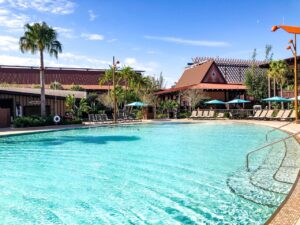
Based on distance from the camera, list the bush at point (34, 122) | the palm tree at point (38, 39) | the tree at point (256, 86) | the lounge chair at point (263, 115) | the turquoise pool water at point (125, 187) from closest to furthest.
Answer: the turquoise pool water at point (125, 187)
the bush at point (34, 122)
the palm tree at point (38, 39)
the lounge chair at point (263, 115)
the tree at point (256, 86)

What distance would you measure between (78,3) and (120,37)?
964 centimetres

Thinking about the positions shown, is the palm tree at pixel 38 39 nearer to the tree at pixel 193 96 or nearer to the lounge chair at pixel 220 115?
the lounge chair at pixel 220 115

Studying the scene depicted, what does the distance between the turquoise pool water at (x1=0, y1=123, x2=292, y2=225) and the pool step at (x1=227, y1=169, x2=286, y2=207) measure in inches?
7.5

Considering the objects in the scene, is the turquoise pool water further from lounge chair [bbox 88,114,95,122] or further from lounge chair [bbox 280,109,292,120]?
lounge chair [bbox 88,114,95,122]

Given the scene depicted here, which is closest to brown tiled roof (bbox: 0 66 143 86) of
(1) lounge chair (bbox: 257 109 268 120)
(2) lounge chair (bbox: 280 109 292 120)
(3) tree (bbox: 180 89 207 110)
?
(3) tree (bbox: 180 89 207 110)

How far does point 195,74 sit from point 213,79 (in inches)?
129

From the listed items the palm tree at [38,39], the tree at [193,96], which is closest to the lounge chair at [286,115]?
the tree at [193,96]

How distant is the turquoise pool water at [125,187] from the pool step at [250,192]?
0.19 meters

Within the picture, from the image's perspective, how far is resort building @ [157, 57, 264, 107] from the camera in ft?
127

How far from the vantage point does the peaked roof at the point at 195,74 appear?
Answer: 145ft

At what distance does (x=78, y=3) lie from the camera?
18.0m

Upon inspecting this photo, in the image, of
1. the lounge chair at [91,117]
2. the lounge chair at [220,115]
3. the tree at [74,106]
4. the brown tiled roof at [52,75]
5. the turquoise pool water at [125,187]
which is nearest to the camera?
the turquoise pool water at [125,187]

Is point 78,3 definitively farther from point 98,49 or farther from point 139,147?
point 98,49

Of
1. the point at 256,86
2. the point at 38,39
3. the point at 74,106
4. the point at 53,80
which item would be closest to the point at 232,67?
the point at 256,86
